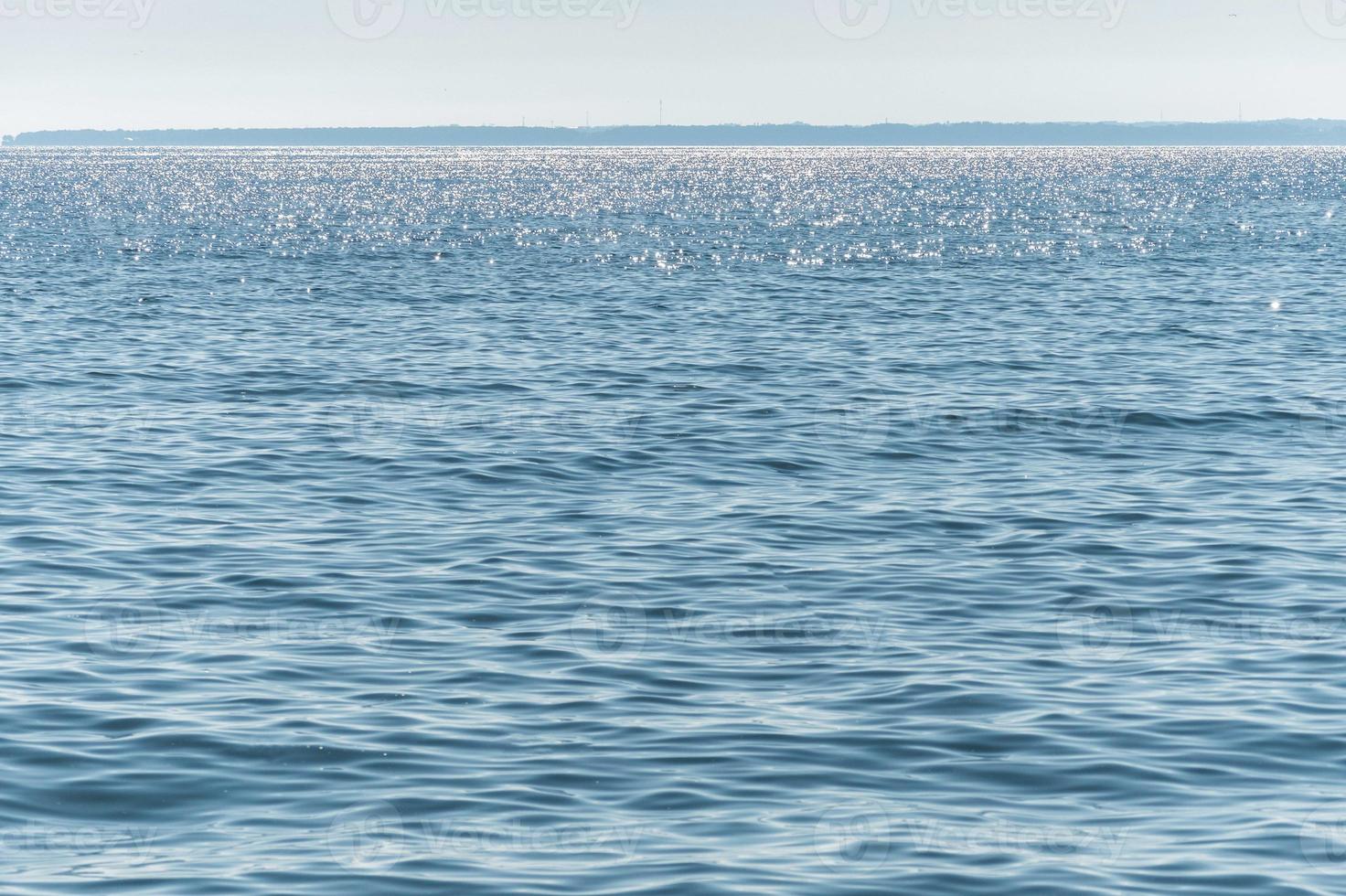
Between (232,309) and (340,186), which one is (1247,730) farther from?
(340,186)

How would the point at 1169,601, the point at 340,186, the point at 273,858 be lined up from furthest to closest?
the point at 340,186 → the point at 1169,601 → the point at 273,858

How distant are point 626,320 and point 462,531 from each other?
30.2 m

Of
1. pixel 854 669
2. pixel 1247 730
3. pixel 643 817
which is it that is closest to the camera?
pixel 643 817

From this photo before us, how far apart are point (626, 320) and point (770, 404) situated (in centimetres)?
1787

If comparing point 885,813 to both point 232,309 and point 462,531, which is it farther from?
point 232,309

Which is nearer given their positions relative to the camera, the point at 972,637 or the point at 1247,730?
the point at 1247,730

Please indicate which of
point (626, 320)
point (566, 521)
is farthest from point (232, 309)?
point (566, 521)

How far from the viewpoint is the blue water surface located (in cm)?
1321

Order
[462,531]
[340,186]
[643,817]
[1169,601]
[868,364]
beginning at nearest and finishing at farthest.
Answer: [643,817] < [1169,601] < [462,531] < [868,364] < [340,186]

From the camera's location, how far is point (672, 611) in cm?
2002

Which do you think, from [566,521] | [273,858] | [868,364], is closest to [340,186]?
[868,364]

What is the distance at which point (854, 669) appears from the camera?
17.5 metres

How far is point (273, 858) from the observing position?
1269 cm

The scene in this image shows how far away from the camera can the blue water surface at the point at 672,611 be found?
1321cm
